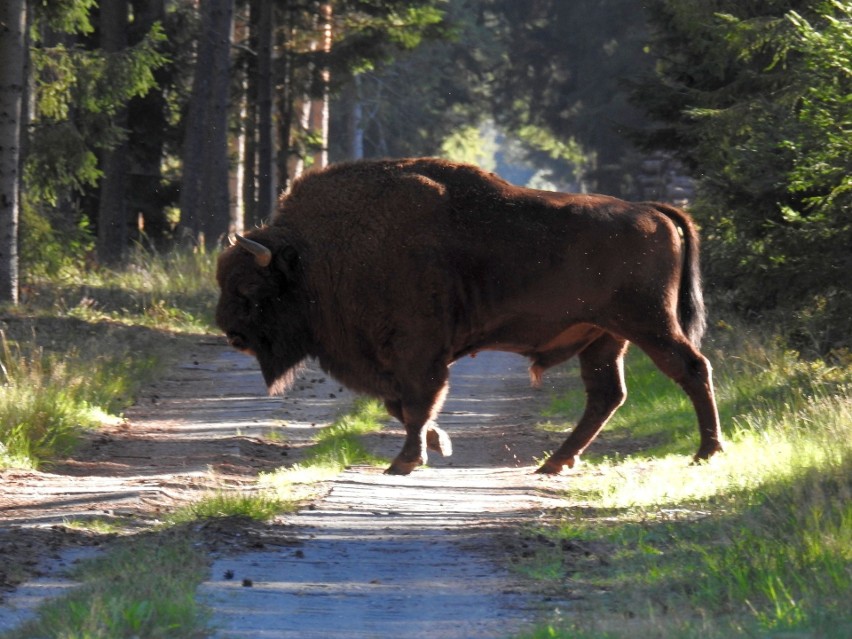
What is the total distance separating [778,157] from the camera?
481 inches

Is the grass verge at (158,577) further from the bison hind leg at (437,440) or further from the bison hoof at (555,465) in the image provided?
the bison hoof at (555,465)

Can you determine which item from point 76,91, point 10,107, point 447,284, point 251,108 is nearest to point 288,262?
point 447,284

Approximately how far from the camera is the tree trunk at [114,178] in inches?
979

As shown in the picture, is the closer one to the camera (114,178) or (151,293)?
(151,293)

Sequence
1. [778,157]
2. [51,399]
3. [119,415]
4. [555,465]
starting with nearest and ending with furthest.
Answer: [555,465]
[51,399]
[778,157]
[119,415]

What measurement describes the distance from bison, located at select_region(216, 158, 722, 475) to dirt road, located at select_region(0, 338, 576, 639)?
872 mm

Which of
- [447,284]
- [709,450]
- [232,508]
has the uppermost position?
[447,284]

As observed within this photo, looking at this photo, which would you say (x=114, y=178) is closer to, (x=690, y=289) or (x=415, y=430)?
(x=415, y=430)

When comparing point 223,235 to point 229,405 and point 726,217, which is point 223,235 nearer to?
point 229,405

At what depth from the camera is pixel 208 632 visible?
17.3 feet

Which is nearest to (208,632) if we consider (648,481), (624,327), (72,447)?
(648,481)

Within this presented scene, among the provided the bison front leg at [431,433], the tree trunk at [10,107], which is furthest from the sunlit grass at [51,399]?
the bison front leg at [431,433]

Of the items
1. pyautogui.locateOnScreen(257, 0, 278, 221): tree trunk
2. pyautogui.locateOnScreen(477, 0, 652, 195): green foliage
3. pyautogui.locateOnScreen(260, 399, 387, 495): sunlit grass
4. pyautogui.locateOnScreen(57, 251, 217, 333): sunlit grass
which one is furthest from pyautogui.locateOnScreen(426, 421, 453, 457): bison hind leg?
pyautogui.locateOnScreen(477, 0, 652, 195): green foliage

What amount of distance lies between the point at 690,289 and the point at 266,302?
3250 millimetres
